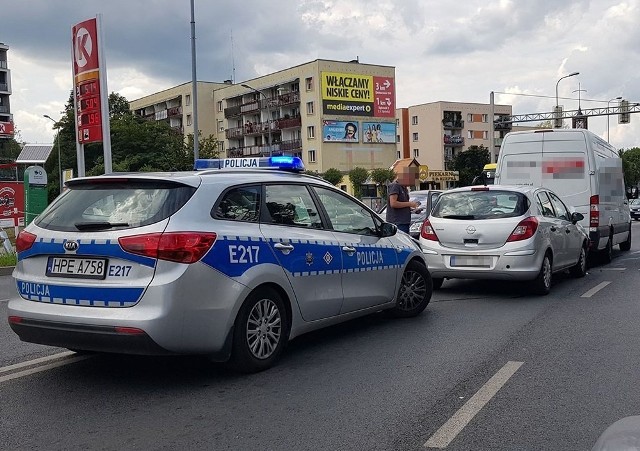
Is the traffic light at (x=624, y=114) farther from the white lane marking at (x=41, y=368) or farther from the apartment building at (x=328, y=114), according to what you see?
the white lane marking at (x=41, y=368)

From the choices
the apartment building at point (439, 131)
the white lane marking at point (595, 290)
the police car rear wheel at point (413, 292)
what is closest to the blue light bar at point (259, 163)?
the police car rear wheel at point (413, 292)

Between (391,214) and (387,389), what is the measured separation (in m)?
5.61

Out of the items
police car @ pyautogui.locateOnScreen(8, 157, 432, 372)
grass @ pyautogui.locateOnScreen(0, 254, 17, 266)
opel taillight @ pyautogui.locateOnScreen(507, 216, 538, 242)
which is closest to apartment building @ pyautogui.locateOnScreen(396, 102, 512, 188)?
grass @ pyautogui.locateOnScreen(0, 254, 17, 266)

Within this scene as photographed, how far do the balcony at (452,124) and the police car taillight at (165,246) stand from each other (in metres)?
91.1

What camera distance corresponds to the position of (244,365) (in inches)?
209

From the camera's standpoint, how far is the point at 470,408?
4512mm

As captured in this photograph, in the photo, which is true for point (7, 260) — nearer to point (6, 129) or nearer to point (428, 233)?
point (428, 233)

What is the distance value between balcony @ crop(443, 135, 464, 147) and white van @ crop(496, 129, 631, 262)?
265ft

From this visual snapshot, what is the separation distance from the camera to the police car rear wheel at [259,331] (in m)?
5.23

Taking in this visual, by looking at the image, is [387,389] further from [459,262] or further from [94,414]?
[459,262]

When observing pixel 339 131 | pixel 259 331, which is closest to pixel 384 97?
pixel 339 131

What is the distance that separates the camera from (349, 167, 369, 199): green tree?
216ft

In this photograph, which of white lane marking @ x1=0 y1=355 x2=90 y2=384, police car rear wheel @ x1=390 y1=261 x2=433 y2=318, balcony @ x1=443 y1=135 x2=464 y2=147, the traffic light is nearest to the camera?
white lane marking @ x1=0 y1=355 x2=90 y2=384

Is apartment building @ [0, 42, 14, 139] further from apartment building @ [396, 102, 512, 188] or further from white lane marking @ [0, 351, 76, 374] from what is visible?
white lane marking @ [0, 351, 76, 374]
